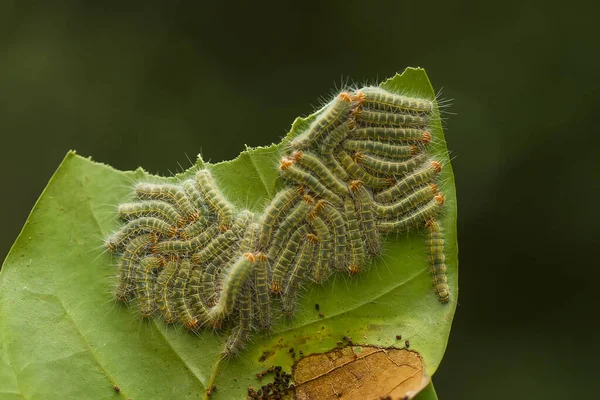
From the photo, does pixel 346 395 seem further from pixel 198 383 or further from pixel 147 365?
pixel 147 365

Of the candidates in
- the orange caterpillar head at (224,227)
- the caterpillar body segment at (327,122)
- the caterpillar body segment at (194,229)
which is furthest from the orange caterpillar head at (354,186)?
the caterpillar body segment at (194,229)

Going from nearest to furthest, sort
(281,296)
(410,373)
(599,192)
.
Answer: (410,373) < (281,296) < (599,192)

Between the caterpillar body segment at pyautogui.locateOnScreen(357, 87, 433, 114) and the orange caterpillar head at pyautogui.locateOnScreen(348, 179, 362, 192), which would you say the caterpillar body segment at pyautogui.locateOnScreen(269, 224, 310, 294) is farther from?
the caterpillar body segment at pyautogui.locateOnScreen(357, 87, 433, 114)

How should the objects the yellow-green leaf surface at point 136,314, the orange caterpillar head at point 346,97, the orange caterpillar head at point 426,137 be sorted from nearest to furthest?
the yellow-green leaf surface at point 136,314, the orange caterpillar head at point 346,97, the orange caterpillar head at point 426,137

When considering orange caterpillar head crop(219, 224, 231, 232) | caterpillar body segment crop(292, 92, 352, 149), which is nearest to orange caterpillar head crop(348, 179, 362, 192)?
caterpillar body segment crop(292, 92, 352, 149)

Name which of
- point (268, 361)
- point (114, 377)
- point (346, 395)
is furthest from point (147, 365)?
point (346, 395)

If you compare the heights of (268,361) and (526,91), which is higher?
(526,91)

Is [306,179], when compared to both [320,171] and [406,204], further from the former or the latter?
[406,204]

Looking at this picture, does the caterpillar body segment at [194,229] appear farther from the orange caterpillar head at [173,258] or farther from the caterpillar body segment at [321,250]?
the caterpillar body segment at [321,250]
